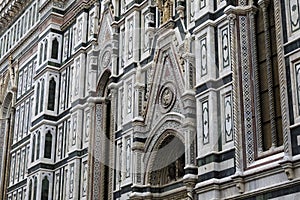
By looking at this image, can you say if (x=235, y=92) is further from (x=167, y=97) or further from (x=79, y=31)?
(x=79, y=31)

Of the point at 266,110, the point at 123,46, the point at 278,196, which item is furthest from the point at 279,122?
the point at 123,46

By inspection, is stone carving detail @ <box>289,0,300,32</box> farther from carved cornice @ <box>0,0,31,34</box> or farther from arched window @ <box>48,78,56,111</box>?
carved cornice @ <box>0,0,31,34</box>

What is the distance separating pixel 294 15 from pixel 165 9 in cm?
438

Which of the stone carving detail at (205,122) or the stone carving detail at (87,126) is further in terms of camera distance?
the stone carving detail at (87,126)

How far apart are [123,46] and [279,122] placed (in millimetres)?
6267

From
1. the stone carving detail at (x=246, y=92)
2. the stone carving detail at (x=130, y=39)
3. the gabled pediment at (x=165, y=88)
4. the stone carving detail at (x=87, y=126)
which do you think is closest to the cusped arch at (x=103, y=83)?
the stone carving detail at (x=87, y=126)

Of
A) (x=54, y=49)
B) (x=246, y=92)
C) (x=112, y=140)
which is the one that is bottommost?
(x=246, y=92)

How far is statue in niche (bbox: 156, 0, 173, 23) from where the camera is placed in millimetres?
13906

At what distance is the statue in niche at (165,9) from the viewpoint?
13906 mm

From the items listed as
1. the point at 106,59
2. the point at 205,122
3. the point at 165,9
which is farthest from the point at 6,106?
the point at 205,122

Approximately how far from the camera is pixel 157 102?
1360cm

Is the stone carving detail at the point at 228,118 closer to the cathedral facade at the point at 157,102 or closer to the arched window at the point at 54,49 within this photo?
the cathedral facade at the point at 157,102

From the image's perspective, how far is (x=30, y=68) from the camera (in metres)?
21.2

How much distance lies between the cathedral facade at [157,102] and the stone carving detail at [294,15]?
19mm
